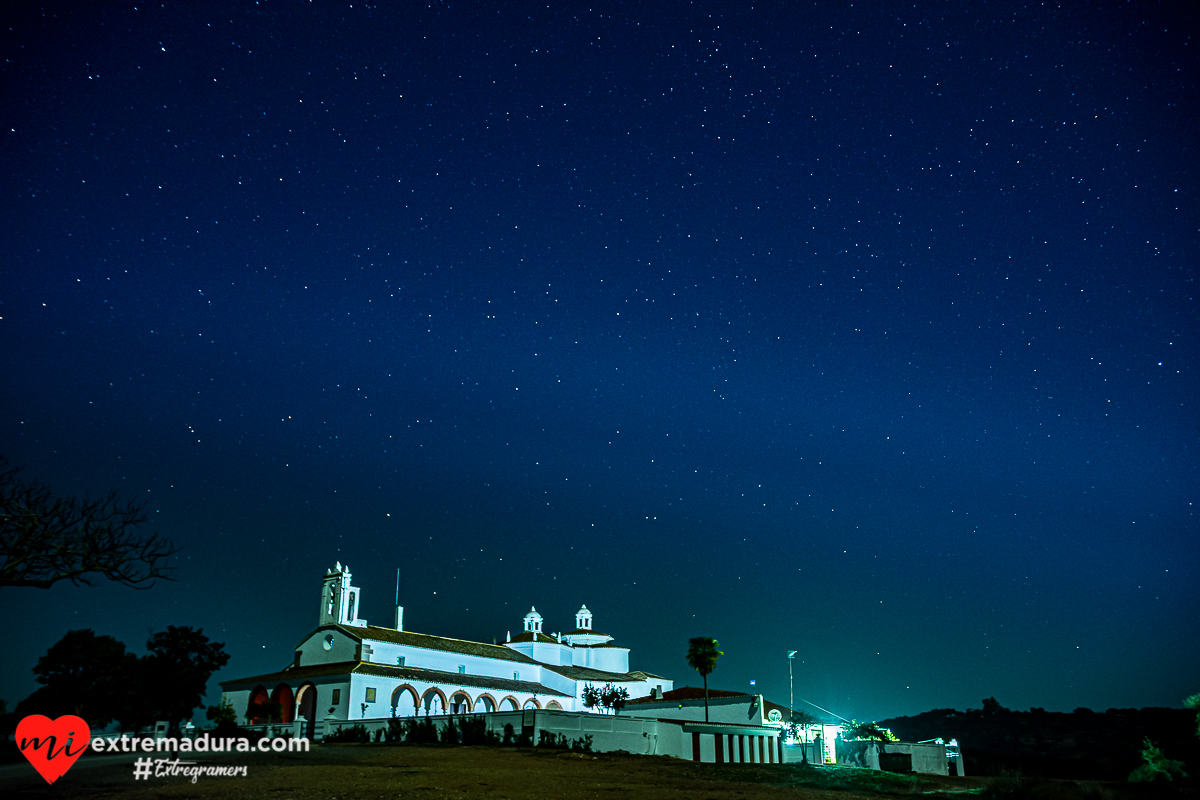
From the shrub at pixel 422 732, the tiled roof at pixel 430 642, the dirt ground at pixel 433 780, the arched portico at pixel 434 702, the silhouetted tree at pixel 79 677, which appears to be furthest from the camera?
the tiled roof at pixel 430 642

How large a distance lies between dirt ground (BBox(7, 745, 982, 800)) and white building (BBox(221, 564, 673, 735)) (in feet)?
60.8

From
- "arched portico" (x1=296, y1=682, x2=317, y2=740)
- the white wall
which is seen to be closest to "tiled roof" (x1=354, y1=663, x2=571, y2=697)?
"arched portico" (x1=296, y1=682, x2=317, y2=740)

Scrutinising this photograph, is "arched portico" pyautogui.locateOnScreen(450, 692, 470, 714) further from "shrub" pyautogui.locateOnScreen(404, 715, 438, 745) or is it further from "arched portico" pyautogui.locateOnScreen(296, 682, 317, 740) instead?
"shrub" pyautogui.locateOnScreen(404, 715, 438, 745)

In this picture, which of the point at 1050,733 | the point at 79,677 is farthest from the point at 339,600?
the point at 1050,733

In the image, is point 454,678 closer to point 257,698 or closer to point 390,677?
point 390,677

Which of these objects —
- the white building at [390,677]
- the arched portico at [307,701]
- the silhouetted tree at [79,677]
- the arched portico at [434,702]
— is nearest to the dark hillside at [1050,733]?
the white building at [390,677]

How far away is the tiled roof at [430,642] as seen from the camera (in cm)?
5709

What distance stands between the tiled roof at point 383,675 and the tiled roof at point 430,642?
6.73 ft

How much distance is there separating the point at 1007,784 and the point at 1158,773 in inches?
439

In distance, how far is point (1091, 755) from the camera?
3777 inches

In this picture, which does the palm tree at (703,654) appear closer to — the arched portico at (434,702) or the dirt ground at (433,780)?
the arched portico at (434,702)

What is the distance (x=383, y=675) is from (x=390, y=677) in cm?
70

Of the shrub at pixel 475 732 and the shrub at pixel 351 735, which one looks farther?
the shrub at pixel 351 735

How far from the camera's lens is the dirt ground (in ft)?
43.0
